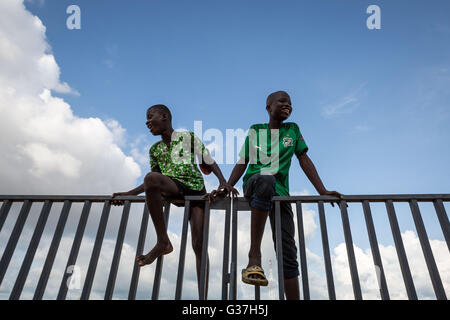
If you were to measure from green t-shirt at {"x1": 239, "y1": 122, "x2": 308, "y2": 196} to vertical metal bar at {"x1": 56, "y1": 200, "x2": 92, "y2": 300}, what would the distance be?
1.22 m

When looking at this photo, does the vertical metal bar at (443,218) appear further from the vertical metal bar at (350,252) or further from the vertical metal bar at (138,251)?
the vertical metal bar at (138,251)

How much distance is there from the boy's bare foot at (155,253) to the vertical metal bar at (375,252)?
137cm

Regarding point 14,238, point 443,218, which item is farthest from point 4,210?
point 443,218

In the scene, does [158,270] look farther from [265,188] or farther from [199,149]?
[199,149]

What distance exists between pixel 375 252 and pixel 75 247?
79.1 inches

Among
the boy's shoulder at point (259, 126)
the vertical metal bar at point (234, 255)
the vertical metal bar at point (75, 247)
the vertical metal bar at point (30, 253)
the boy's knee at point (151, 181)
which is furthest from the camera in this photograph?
the boy's shoulder at point (259, 126)

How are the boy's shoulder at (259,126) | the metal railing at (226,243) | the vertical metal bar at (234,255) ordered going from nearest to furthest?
the vertical metal bar at (234,255), the metal railing at (226,243), the boy's shoulder at (259,126)

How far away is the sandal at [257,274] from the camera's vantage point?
178cm

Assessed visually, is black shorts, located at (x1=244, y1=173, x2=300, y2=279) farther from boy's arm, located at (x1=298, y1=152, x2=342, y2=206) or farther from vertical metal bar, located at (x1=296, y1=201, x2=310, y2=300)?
boy's arm, located at (x1=298, y1=152, x2=342, y2=206)

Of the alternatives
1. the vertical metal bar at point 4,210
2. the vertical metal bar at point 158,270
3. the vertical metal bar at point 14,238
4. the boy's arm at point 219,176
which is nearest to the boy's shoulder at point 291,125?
the boy's arm at point 219,176

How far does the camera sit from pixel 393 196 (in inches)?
76.8
